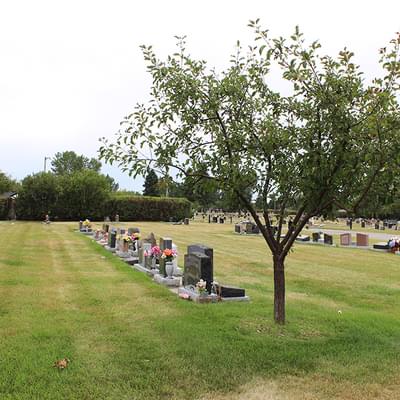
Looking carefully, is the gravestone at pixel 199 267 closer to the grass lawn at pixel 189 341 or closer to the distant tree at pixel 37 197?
the grass lawn at pixel 189 341

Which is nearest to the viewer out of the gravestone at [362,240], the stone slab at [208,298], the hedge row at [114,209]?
the stone slab at [208,298]

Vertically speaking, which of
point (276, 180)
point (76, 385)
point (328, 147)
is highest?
point (328, 147)

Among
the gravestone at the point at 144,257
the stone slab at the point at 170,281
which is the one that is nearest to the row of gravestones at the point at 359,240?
the gravestone at the point at 144,257

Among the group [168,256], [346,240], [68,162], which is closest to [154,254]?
[168,256]

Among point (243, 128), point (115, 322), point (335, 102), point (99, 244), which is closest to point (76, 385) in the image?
point (115, 322)

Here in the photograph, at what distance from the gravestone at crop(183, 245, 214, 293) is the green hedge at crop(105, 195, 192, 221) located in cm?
4521

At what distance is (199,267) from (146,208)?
47.9 metres

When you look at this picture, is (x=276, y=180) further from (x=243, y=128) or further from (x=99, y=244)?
(x=99, y=244)

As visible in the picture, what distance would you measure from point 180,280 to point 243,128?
5.79 m

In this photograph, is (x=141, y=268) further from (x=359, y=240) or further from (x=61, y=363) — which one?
(x=359, y=240)

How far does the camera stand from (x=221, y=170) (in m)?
6.57

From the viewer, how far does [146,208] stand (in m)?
57.4

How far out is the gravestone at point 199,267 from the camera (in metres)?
9.95

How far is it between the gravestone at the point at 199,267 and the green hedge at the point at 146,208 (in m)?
45.2
